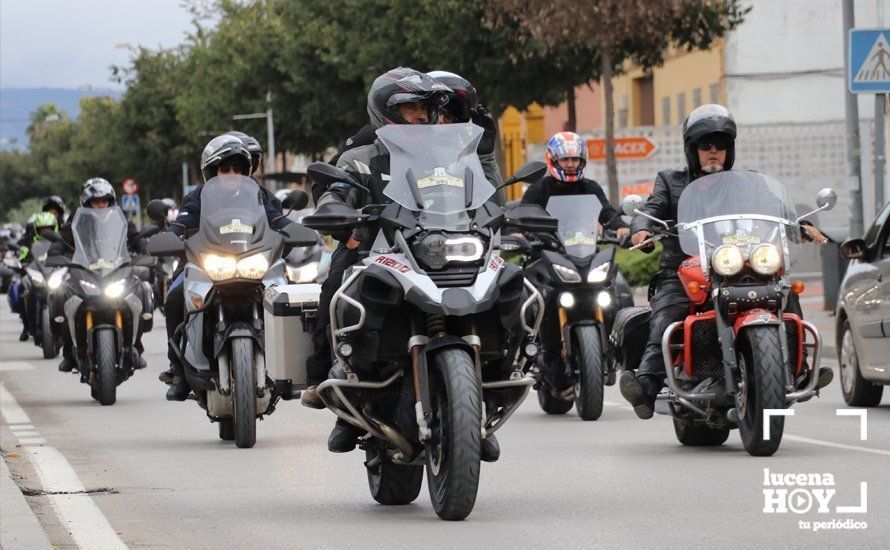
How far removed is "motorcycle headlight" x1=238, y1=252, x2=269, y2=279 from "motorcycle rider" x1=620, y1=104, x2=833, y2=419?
7.96 ft

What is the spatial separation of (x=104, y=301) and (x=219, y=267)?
175 inches

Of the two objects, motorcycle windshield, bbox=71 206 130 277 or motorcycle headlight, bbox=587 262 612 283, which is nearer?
motorcycle headlight, bbox=587 262 612 283

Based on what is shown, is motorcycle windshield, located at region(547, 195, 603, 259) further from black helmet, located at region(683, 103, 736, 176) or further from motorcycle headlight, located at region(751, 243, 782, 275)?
motorcycle headlight, located at region(751, 243, 782, 275)

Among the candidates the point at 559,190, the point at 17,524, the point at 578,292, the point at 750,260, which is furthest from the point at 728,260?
the point at 17,524

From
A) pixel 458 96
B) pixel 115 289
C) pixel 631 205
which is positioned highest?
pixel 458 96

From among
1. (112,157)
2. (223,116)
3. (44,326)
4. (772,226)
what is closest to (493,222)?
(772,226)

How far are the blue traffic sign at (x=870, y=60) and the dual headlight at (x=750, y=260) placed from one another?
10.1 m

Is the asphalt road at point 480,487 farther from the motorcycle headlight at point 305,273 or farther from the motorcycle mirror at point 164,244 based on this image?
the motorcycle headlight at point 305,273

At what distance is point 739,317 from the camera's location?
10305 mm

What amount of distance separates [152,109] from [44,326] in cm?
6459

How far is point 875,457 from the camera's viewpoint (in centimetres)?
1066

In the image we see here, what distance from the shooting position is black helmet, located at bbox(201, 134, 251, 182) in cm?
1252

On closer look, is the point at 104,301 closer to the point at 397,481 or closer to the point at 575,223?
the point at 575,223

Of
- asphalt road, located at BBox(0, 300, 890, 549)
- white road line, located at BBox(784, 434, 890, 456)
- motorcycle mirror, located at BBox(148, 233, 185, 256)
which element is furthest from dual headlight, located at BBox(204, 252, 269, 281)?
white road line, located at BBox(784, 434, 890, 456)
